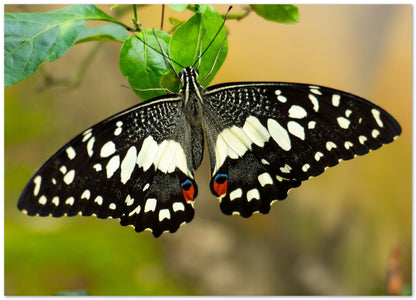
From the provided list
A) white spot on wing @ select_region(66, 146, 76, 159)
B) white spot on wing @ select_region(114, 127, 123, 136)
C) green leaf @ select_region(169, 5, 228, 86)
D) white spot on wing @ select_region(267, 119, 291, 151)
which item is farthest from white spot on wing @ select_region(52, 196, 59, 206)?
white spot on wing @ select_region(267, 119, 291, 151)

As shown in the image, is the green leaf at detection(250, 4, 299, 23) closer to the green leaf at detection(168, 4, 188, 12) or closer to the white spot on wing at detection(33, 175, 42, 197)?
the green leaf at detection(168, 4, 188, 12)

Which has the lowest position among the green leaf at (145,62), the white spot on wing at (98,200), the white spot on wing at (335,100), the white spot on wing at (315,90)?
the white spot on wing at (98,200)

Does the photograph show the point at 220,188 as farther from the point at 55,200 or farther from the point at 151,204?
the point at 55,200

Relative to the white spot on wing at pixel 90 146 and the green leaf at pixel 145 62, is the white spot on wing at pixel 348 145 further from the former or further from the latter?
the white spot on wing at pixel 90 146

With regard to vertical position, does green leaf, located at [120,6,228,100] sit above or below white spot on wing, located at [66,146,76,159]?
above

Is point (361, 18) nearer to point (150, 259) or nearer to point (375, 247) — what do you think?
point (375, 247)

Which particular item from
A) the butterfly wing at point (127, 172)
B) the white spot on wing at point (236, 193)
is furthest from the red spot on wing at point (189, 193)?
the white spot on wing at point (236, 193)
